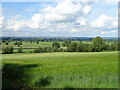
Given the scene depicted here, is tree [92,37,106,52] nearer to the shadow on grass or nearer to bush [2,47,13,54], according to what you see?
the shadow on grass

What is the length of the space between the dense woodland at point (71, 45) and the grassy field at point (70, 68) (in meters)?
0.17

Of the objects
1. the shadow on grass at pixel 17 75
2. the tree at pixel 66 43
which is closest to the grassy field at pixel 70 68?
the shadow on grass at pixel 17 75

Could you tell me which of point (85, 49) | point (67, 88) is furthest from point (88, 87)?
point (85, 49)

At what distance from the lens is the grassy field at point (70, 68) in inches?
172

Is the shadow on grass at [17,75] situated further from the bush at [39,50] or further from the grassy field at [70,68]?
the bush at [39,50]

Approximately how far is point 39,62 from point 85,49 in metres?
1.60

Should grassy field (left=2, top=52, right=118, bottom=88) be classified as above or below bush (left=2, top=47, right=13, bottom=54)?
below

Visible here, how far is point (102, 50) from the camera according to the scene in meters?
5.53

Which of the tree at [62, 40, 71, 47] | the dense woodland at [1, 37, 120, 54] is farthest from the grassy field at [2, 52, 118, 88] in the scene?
the tree at [62, 40, 71, 47]

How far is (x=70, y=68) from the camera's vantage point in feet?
16.0

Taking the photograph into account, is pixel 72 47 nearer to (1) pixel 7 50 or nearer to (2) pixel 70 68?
(2) pixel 70 68

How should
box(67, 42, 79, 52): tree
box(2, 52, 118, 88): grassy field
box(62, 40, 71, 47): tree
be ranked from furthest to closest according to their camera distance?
box(67, 42, 79, 52): tree
box(62, 40, 71, 47): tree
box(2, 52, 118, 88): grassy field

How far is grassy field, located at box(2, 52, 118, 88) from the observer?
4.38 m

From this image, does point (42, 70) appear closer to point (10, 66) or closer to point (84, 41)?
point (10, 66)
